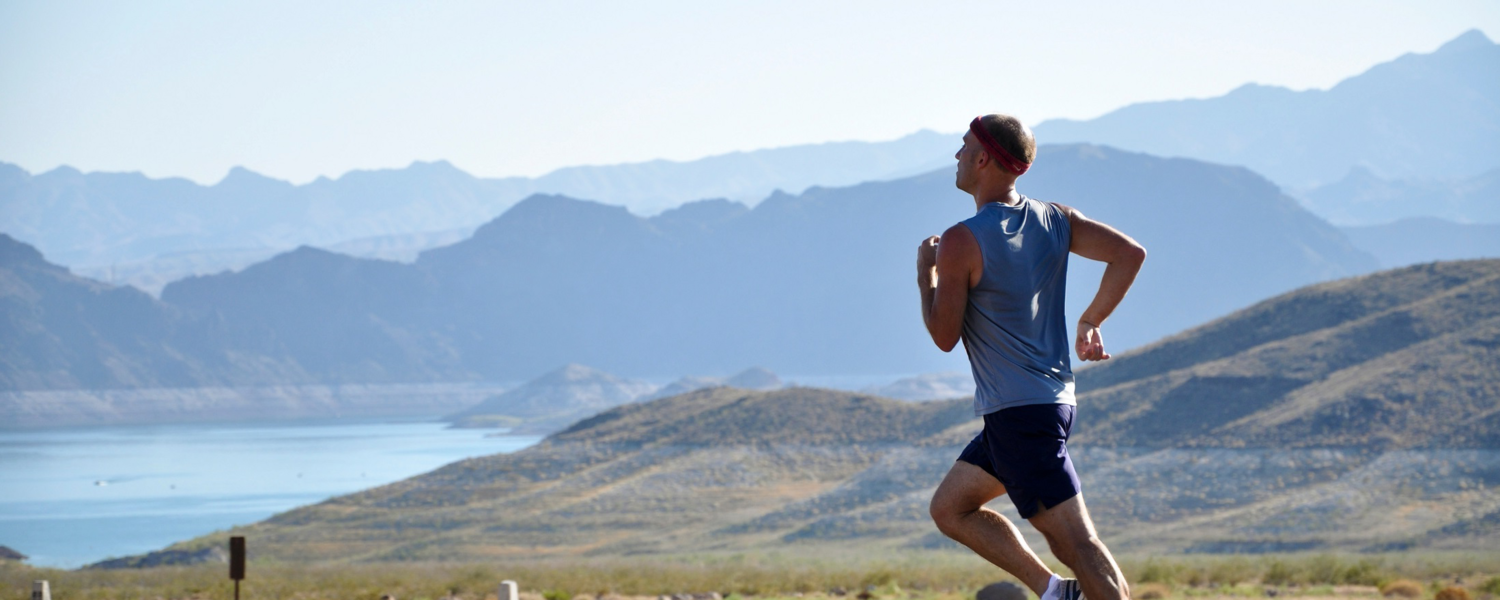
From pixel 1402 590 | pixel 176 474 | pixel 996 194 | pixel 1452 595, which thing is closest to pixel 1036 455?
pixel 996 194

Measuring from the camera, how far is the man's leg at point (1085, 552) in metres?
3.90

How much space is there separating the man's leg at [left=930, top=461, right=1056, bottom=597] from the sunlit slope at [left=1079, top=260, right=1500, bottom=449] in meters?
50.9

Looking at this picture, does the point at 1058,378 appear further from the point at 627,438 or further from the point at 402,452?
the point at 402,452

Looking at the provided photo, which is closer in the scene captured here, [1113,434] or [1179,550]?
[1179,550]

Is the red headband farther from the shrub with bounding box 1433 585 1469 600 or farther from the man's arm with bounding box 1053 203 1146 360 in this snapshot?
the shrub with bounding box 1433 585 1469 600

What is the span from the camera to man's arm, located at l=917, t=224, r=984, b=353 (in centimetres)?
390

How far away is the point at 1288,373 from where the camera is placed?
61875 mm

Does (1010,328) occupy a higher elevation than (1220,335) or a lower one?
lower

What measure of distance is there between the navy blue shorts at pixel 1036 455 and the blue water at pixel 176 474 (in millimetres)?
60090

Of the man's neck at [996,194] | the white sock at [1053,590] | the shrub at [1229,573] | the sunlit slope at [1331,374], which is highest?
the sunlit slope at [1331,374]

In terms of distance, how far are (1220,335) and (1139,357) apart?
13.1 feet

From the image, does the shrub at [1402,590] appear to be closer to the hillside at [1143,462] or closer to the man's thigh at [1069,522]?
the man's thigh at [1069,522]

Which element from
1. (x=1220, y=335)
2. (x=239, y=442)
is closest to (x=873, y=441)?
(x=1220, y=335)

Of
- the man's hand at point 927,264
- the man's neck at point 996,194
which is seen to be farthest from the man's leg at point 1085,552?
the man's neck at point 996,194
